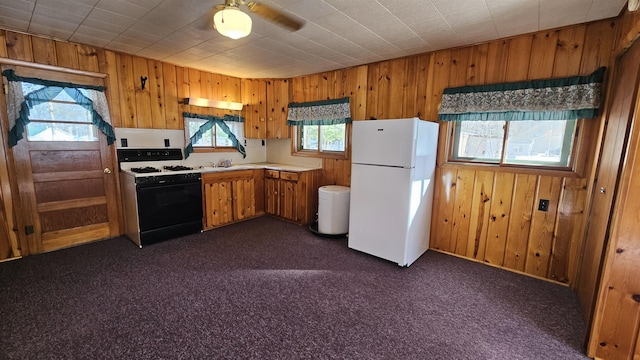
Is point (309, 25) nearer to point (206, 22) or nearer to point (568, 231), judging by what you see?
point (206, 22)

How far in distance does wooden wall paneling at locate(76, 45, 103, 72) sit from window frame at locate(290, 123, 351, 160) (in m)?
2.68

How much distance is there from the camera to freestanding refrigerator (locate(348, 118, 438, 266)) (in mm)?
2701

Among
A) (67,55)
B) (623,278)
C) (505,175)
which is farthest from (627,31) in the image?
(67,55)

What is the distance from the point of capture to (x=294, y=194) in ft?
13.7

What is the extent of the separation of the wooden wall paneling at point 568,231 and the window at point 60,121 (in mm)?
5161

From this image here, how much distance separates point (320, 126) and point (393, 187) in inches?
78.6

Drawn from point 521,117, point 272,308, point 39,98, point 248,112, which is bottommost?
point 272,308

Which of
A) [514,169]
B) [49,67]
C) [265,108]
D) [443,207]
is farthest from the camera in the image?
[265,108]

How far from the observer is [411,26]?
242 cm

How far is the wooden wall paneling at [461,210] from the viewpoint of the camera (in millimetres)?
2992

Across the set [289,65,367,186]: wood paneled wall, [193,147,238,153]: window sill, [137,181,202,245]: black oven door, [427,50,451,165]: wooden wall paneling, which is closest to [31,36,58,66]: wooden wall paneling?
[137,181,202,245]: black oven door

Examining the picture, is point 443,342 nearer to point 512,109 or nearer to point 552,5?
point 512,109

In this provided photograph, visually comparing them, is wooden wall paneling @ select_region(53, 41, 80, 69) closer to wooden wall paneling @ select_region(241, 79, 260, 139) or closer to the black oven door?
the black oven door

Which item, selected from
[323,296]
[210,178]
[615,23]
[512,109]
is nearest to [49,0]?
[210,178]
